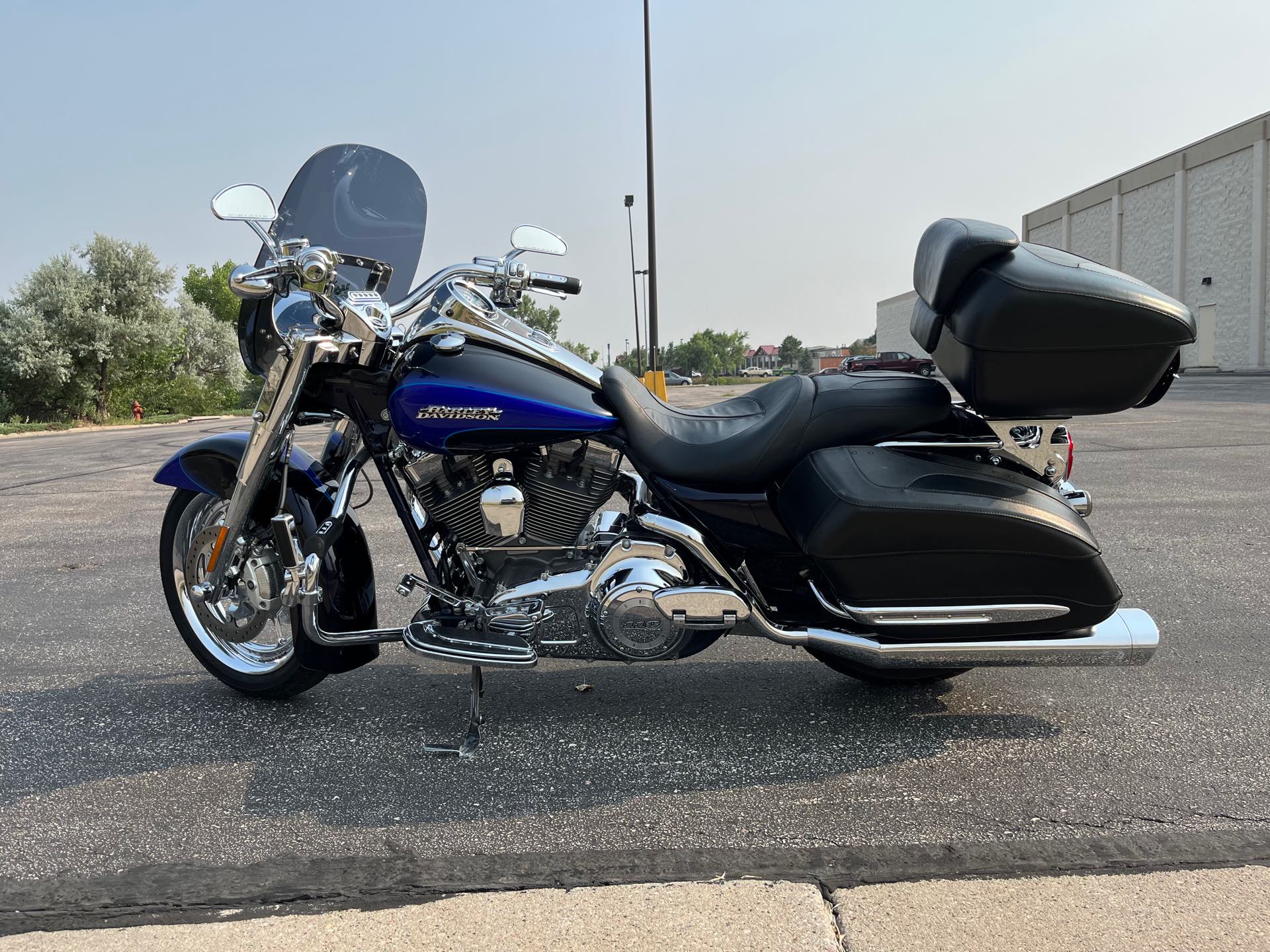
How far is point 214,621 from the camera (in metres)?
3.36

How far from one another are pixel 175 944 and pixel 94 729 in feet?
Result: 4.55

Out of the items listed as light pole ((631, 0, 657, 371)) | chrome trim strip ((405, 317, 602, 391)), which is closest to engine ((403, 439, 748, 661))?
chrome trim strip ((405, 317, 602, 391))

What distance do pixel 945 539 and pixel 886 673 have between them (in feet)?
2.65

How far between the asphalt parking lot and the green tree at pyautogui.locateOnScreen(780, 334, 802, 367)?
411 feet

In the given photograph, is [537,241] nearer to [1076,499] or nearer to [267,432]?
[267,432]

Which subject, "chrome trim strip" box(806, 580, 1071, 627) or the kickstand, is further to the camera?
the kickstand

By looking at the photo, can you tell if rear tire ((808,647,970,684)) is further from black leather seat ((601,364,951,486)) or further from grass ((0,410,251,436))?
grass ((0,410,251,436))

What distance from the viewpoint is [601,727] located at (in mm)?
3062

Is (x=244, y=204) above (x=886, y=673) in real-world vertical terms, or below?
above

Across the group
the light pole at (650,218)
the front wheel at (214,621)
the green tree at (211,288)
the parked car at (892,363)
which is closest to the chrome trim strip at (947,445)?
the front wheel at (214,621)

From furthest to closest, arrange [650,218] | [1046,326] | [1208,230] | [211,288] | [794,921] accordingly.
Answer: [211,288] → [1208,230] → [650,218] → [1046,326] → [794,921]

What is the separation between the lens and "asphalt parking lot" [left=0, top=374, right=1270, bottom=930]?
2.30m

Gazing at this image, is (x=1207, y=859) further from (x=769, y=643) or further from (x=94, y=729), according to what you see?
(x=94, y=729)

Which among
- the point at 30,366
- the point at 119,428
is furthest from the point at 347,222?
the point at 30,366
